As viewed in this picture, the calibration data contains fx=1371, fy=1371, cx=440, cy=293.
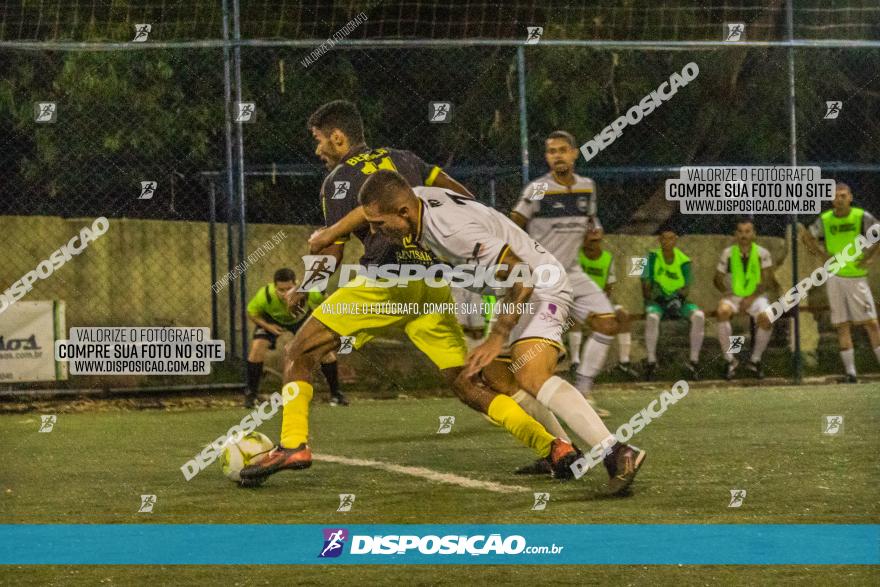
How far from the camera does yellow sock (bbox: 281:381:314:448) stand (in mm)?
6848

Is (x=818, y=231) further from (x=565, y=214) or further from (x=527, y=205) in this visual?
(x=527, y=205)

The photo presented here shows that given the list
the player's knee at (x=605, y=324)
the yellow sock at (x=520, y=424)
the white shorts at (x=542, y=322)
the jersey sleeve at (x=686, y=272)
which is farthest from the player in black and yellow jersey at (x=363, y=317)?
the jersey sleeve at (x=686, y=272)

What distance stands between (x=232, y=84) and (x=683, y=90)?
5929 mm

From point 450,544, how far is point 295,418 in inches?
67.7

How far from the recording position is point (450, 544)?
5.39 meters

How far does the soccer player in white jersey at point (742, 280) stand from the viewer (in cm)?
1320

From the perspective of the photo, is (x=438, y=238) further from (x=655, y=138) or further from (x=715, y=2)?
(x=715, y=2)

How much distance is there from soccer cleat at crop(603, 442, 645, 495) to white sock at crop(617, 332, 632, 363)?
21.7 feet

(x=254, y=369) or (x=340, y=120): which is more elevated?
(x=340, y=120)

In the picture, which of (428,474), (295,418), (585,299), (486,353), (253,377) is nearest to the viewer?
(486,353)

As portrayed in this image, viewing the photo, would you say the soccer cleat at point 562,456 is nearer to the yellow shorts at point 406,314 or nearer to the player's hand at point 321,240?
the yellow shorts at point 406,314

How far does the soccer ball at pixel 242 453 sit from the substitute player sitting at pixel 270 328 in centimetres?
419

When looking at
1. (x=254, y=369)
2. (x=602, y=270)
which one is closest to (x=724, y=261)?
(x=602, y=270)

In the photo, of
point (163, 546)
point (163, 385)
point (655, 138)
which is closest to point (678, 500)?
point (163, 546)
